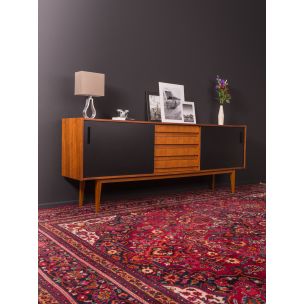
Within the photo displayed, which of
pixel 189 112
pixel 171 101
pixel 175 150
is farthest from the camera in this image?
pixel 189 112

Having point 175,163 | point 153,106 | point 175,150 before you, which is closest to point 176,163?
point 175,163

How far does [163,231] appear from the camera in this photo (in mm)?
2629

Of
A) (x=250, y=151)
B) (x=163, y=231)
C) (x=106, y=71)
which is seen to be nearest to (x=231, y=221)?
(x=163, y=231)

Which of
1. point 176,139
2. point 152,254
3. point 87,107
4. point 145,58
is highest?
point 145,58

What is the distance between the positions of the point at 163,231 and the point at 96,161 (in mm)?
986

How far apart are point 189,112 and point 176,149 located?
0.80 m

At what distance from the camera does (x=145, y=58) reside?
4.16 m

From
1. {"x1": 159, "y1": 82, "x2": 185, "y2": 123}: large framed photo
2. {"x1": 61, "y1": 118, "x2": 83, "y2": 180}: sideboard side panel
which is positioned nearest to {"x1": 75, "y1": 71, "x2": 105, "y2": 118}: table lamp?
{"x1": 61, "y1": 118, "x2": 83, "y2": 180}: sideboard side panel

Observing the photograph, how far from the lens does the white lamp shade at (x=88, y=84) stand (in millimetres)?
3311

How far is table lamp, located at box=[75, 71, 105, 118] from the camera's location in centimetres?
331

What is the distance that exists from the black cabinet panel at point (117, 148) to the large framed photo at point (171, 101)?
61 cm

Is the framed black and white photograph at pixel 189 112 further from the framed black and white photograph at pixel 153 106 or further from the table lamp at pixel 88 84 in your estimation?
the table lamp at pixel 88 84

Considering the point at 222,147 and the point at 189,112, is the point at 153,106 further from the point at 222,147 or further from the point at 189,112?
the point at 222,147
